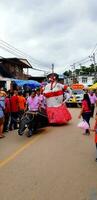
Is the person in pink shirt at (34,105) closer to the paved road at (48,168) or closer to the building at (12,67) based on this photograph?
the paved road at (48,168)

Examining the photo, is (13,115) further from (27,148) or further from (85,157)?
(85,157)

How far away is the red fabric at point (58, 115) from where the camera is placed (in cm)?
1739

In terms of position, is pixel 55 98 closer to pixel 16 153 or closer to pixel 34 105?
pixel 34 105

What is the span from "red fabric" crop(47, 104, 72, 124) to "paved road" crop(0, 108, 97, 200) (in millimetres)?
4188

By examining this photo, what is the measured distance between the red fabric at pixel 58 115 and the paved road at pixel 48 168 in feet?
13.7

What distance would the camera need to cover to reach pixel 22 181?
722 cm

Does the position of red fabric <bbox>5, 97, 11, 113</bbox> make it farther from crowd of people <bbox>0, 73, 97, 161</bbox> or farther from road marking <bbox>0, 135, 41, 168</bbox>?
road marking <bbox>0, 135, 41, 168</bbox>

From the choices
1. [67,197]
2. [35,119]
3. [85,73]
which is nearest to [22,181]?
[67,197]

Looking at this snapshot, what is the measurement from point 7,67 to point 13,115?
2982 cm

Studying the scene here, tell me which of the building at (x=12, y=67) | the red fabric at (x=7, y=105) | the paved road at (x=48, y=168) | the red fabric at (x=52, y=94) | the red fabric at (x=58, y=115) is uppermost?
the building at (x=12, y=67)

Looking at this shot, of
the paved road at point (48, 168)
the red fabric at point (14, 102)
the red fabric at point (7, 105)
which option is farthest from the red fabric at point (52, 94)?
the paved road at point (48, 168)

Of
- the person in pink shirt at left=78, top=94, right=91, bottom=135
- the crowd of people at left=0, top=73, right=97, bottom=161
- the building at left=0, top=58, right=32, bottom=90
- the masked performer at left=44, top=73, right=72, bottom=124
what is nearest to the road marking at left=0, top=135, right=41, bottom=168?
the crowd of people at left=0, top=73, right=97, bottom=161

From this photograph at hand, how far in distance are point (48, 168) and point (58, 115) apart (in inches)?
372

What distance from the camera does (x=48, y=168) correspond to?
8273 mm
